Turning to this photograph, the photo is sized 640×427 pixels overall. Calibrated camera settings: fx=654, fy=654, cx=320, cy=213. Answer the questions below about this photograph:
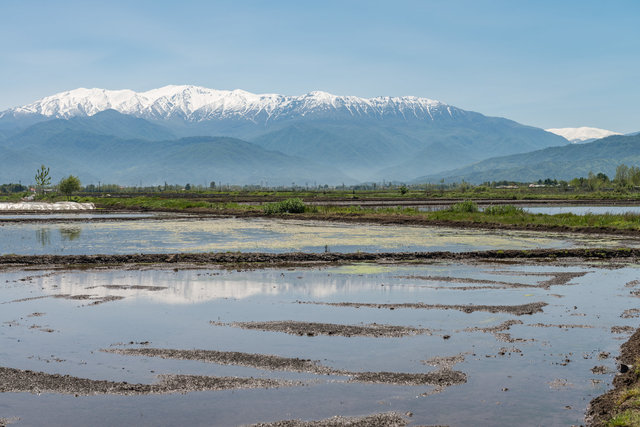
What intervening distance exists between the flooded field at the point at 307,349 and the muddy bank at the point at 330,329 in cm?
8

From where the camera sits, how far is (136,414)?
11.3 m

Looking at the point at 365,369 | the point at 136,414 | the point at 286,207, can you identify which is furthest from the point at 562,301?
the point at 286,207

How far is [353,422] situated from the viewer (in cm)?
1079

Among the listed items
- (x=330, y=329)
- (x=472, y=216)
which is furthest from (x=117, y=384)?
(x=472, y=216)

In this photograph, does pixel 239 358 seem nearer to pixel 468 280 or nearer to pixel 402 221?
pixel 468 280

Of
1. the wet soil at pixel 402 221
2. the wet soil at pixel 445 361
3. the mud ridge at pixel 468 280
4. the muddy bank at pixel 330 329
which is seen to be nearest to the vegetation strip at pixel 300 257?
the mud ridge at pixel 468 280

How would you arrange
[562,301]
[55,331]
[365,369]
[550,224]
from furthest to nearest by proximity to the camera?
[550,224] < [562,301] < [55,331] < [365,369]

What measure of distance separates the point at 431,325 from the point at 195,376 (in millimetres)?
6953

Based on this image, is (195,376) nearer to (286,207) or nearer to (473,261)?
(473,261)

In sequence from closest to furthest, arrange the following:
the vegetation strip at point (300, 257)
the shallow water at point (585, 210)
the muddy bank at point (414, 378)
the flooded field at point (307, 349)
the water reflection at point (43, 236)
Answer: the flooded field at point (307, 349) < the muddy bank at point (414, 378) < the vegetation strip at point (300, 257) < the water reflection at point (43, 236) < the shallow water at point (585, 210)

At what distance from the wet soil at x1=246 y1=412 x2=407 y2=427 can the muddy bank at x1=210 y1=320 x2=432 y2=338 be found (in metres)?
5.30

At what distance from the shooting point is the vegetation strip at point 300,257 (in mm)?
31078

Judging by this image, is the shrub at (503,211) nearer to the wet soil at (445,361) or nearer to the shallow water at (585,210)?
the shallow water at (585,210)

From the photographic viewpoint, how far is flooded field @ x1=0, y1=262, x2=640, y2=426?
11625 mm
